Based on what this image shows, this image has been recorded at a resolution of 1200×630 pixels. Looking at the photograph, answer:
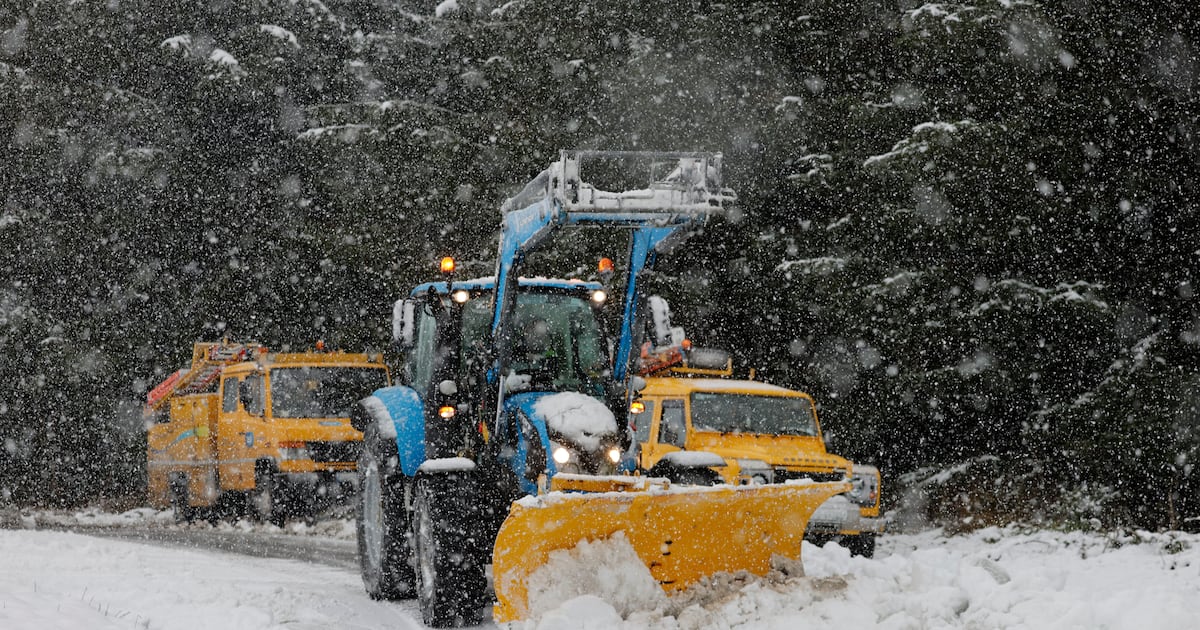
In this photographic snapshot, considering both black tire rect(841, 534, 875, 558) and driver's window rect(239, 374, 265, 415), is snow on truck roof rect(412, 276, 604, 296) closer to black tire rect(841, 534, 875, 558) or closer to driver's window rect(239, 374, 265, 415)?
black tire rect(841, 534, 875, 558)

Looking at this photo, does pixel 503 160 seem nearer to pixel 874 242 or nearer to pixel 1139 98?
pixel 874 242

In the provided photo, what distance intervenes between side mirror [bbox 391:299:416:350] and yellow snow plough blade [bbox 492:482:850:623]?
2.14 metres

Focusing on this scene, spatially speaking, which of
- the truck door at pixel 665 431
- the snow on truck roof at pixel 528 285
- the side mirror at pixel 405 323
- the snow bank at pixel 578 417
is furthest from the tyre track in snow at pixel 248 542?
the snow bank at pixel 578 417

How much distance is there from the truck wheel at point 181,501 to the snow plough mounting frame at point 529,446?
8.98 meters

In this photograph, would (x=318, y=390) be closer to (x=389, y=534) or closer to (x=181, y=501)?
(x=181, y=501)

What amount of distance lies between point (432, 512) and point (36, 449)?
19.7 meters

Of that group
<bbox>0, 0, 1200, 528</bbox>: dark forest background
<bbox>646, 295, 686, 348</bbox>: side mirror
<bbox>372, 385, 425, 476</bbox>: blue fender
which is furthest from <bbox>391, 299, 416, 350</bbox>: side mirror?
<bbox>0, 0, 1200, 528</bbox>: dark forest background

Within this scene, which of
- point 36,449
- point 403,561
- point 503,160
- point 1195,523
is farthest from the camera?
point 36,449

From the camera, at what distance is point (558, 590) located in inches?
259

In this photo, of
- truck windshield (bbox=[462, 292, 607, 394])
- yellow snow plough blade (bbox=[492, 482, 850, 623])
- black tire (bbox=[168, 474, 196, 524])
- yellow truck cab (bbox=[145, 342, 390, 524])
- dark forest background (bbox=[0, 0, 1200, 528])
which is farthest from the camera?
black tire (bbox=[168, 474, 196, 524])

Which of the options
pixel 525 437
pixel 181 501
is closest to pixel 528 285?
pixel 525 437

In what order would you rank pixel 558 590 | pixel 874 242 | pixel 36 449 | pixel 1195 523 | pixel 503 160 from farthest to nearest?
pixel 36 449 → pixel 503 160 → pixel 874 242 → pixel 1195 523 → pixel 558 590

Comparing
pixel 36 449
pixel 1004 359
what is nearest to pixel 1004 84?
pixel 1004 359

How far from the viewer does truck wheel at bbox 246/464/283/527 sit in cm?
1526
